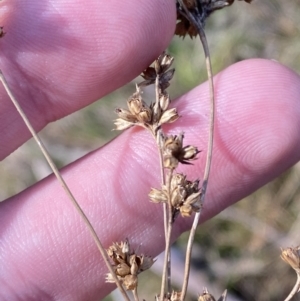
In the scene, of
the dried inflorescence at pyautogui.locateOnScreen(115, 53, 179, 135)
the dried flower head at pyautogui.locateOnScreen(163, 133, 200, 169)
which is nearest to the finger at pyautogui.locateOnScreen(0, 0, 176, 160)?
the dried inflorescence at pyautogui.locateOnScreen(115, 53, 179, 135)

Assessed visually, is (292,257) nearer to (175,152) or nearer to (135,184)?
(175,152)

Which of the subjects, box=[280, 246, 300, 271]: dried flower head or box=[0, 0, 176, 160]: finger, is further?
box=[0, 0, 176, 160]: finger

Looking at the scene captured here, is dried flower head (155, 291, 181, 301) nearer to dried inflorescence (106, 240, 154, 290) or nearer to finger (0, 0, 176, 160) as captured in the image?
dried inflorescence (106, 240, 154, 290)

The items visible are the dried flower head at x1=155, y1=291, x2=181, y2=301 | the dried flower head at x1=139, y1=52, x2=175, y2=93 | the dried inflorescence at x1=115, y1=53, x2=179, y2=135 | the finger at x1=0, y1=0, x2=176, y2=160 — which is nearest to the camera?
the dried flower head at x1=155, y1=291, x2=181, y2=301

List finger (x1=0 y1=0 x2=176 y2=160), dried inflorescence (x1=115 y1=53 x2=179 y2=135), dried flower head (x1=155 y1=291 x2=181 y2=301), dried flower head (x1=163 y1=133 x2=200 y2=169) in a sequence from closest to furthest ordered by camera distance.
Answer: dried flower head (x1=163 y1=133 x2=200 y2=169) < dried flower head (x1=155 y1=291 x2=181 y2=301) < dried inflorescence (x1=115 y1=53 x2=179 y2=135) < finger (x1=0 y1=0 x2=176 y2=160)

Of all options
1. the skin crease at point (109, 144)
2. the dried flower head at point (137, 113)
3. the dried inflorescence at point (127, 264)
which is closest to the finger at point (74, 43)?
the skin crease at point (109, 144)

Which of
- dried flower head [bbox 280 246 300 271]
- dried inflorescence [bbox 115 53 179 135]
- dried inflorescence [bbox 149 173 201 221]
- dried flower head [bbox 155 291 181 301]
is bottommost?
dried flower head [bbox 280 246 300 271]

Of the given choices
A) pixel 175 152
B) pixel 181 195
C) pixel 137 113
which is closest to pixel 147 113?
pixel 137 113
